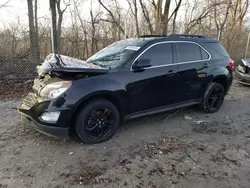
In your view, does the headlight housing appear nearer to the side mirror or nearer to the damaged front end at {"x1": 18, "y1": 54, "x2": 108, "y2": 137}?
the damaged front end at {"x1": 18, "y1": 54, "x2": 108, "y2": 137}

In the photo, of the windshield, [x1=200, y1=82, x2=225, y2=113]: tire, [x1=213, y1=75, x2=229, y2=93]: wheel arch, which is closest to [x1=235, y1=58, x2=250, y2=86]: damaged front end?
→ [x1=213, y1=75, x2=229, y2=93]: wheel arch

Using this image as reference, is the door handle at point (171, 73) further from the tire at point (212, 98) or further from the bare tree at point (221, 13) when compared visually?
the bare tree at point (221, 13)

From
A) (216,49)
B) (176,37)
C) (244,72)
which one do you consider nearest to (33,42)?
(176,37)

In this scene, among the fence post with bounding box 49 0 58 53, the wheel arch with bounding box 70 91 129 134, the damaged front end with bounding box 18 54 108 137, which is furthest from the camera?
the fence post with bounding box 49 0 58 53

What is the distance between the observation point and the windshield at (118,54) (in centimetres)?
367

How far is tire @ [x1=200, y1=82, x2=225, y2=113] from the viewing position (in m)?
4.81

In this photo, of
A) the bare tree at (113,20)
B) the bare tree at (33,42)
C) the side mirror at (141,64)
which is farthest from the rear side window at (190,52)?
the bare tree at (113,20)

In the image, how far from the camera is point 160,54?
3973 millimetres

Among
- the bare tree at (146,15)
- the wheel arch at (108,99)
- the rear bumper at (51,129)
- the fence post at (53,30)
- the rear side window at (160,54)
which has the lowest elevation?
the rear bumper at (51,129)

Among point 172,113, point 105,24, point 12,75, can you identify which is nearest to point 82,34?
point 105,24

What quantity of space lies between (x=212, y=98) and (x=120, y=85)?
8.63 ft

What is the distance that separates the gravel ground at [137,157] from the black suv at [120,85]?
0.35 m

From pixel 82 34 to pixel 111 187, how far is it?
23.0ft

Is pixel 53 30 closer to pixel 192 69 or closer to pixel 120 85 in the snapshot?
pixel 120 85
